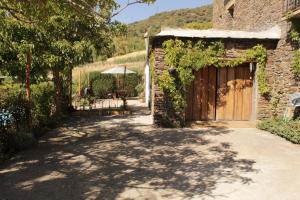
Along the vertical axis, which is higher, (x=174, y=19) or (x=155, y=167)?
(x=174, y=19)

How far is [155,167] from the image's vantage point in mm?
9062

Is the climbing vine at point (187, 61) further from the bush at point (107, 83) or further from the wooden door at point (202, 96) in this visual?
the bush at point (107, 83)

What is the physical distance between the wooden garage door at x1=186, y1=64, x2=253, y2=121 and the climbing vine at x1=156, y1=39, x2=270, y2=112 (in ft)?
1.69

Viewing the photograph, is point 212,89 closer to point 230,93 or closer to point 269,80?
point 230,93

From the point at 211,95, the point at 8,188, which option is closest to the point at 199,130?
the point at 211,95

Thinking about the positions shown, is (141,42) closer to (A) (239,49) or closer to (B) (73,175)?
(A) (239,49)

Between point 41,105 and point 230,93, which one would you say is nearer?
point 41,105

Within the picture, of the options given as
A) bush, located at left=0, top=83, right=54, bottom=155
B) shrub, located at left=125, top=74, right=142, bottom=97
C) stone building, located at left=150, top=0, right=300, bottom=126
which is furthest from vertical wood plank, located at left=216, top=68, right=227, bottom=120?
shrub, located at left=125, top=74, right=142, bottom=97

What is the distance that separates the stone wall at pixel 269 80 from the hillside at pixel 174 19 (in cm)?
6275

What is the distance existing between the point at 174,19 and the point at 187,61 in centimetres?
7127

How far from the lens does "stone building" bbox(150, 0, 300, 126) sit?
14227 mm

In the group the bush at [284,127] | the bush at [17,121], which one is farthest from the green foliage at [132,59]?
the bush at [17,121]

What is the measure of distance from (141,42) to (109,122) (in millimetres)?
41336

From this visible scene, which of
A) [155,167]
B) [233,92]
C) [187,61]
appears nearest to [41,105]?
[187,61]
